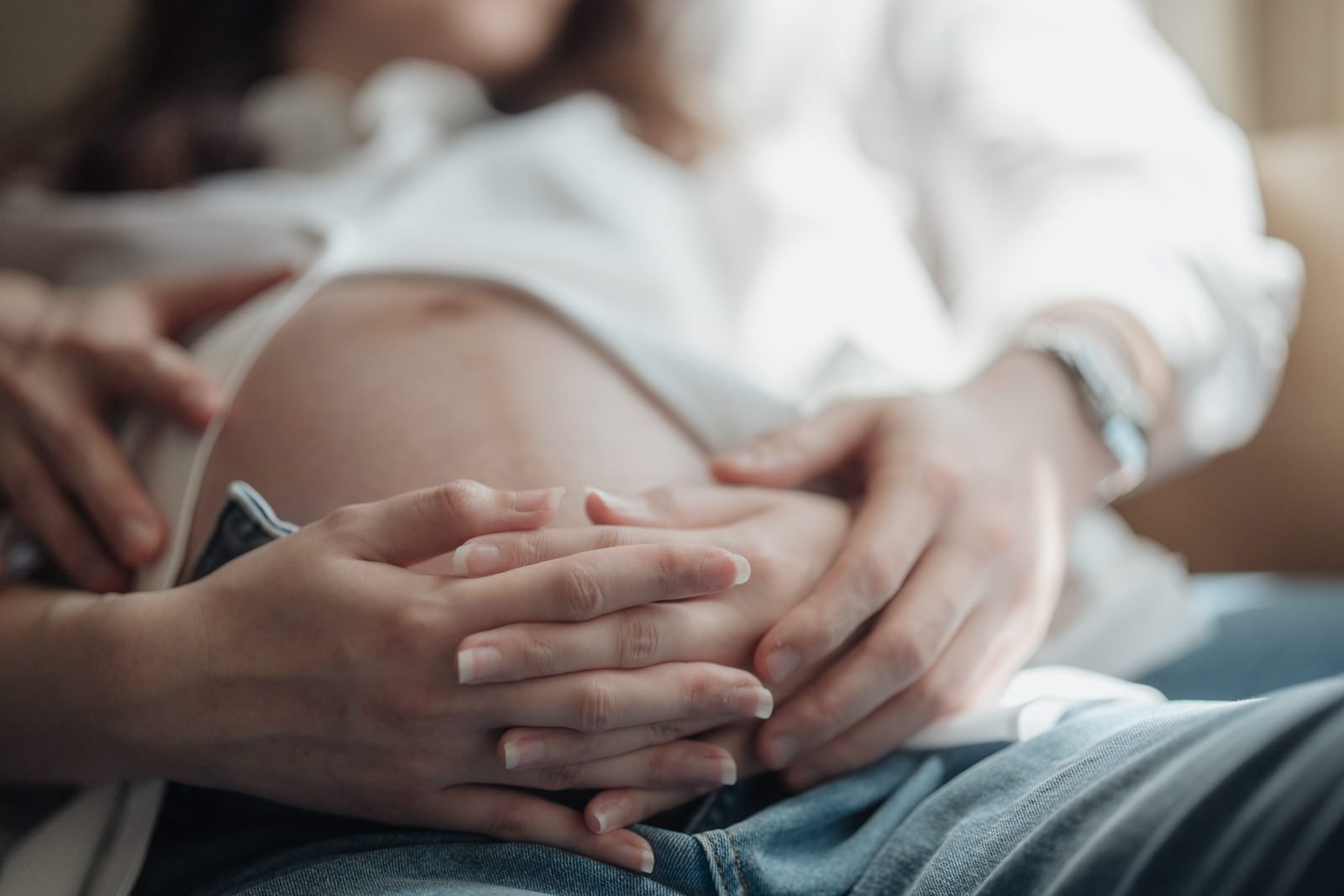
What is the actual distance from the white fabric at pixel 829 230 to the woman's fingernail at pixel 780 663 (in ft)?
0.72

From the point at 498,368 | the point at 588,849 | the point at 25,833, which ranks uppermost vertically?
the point at 498,368

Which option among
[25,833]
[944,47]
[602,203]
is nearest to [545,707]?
[25,833]

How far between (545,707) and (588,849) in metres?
0.08

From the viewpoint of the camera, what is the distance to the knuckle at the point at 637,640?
428mm

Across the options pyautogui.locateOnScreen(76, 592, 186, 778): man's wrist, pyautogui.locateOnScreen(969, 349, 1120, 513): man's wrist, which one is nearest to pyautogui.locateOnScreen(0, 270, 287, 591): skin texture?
pyautogui.locateOnScreen(76, 592, 186, 778): man's wrist

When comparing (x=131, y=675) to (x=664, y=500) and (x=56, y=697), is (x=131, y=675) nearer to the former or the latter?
(x=56, y=697)

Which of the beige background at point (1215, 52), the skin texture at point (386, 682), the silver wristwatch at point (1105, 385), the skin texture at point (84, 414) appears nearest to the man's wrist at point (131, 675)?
the skin texture at point (386, 682)

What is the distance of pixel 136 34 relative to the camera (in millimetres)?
1283

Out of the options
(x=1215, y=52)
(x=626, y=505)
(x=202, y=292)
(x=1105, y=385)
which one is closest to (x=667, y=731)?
(x=626, y=505)

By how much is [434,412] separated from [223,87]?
0.84 metres

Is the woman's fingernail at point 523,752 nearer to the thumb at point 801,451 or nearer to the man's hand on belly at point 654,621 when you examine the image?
the man's hand on belly at point 654,621

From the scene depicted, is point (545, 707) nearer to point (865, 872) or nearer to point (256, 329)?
point (865, 872)

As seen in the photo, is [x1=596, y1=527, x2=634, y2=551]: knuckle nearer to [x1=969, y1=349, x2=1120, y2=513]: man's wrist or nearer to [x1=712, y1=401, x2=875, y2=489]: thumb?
[x1=712, y1=401, x2=875, y2=489]: thumb

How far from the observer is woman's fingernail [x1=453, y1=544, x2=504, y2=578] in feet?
1.40
